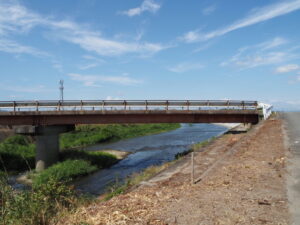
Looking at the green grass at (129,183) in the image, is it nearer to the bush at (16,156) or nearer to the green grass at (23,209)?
the green grass at (23,209)

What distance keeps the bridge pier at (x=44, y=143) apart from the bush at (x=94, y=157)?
115 cm

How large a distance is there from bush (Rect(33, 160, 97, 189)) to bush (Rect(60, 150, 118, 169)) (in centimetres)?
124

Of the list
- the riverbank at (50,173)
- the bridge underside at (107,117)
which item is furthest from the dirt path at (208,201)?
the bridge underside at (107,117)

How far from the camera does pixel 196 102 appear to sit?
1058 inches

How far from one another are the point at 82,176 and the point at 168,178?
523 inches

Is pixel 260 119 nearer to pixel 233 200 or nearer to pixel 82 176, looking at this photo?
pixel 82 176

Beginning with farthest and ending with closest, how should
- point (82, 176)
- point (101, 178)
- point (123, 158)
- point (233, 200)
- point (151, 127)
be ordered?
1. point (151, 127)
2. point (123, 158)
3. point (82, 176)
4. point (101, 178)
5. point (233, 200)

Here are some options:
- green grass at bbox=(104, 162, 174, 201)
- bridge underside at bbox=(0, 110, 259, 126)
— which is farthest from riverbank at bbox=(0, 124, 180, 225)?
bridge underside at bbox=(0, 110, 259, 126)

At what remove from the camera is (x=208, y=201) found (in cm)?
663

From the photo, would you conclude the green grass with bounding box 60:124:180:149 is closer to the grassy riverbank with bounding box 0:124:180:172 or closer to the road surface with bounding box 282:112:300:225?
the grassy riverbank with bounding box 0:124:180:172

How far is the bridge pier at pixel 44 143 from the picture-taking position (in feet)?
78.6

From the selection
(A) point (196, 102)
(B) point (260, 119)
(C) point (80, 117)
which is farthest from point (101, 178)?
(B) point (260, 119)

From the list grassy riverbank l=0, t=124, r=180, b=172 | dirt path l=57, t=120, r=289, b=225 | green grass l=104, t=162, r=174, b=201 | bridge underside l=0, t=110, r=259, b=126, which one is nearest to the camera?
dirt path l=57, t=120, r=289, b=225

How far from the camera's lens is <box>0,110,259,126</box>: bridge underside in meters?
25.2
